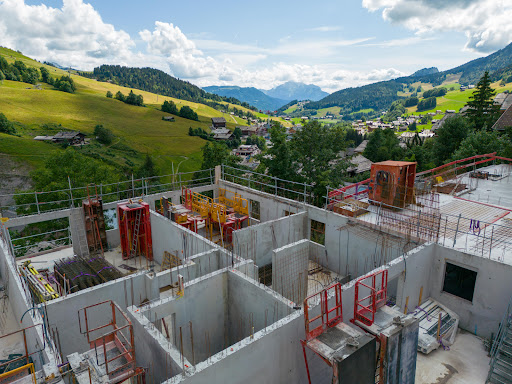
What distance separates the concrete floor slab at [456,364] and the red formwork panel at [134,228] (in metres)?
15.2

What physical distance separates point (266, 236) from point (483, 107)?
169 feet

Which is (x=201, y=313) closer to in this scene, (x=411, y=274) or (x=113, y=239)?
(x=411, y=274)

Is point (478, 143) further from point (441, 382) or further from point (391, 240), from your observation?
point (441, 382)

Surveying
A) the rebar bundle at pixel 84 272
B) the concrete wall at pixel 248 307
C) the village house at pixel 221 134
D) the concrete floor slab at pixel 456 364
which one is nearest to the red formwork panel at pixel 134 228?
the rebar bundle at pixel 84 272

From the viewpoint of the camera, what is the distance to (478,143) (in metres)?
35.9

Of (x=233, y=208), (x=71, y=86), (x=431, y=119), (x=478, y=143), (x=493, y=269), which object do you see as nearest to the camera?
(x=493, y=269)

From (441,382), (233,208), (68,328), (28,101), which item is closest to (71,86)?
(28,101)

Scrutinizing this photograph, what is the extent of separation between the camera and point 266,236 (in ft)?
58.3

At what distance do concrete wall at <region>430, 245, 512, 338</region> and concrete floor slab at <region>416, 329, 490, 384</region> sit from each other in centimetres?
73

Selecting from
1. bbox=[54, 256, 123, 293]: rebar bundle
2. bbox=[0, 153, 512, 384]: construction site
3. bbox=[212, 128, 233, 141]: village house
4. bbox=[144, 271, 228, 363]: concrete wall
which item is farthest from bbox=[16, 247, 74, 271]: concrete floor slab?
bbox=[212, 128, 233, 141]: village house

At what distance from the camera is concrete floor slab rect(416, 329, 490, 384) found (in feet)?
35.1

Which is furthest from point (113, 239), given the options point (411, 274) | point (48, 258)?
point (411, 274)

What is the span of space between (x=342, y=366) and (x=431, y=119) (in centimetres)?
17190

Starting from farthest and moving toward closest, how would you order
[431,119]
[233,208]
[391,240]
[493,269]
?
[431,119] < [233,208] < [391,240] < [493,269]
